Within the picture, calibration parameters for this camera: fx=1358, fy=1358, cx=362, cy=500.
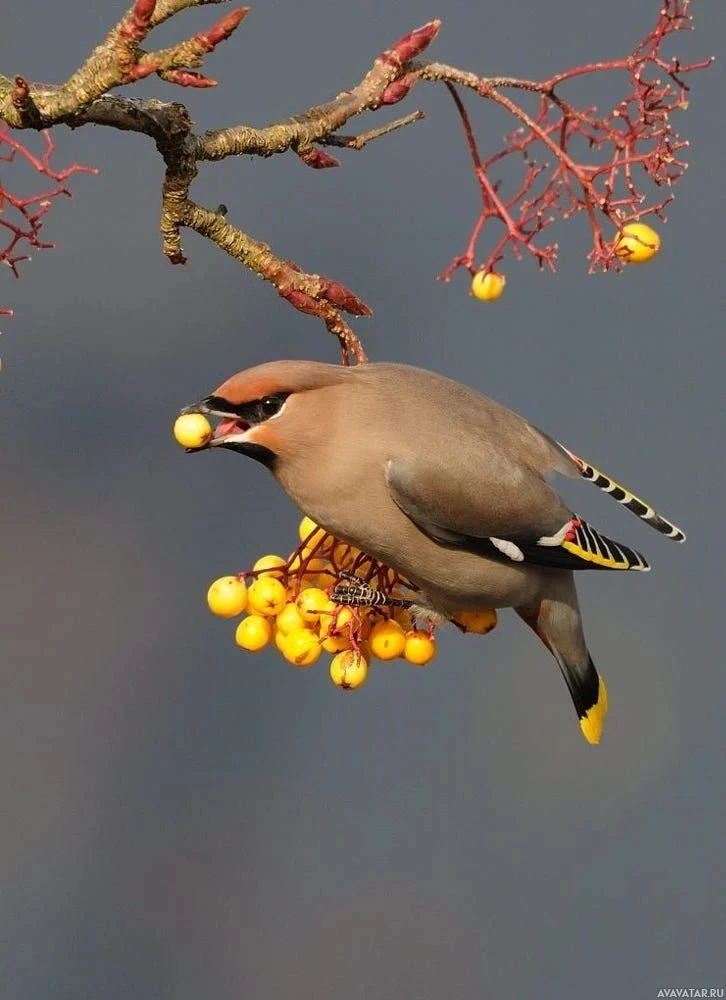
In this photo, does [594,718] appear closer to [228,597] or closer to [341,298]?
[228,597]

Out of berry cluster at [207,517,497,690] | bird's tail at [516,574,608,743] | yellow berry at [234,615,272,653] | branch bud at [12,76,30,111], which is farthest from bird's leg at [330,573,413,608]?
branch bud at [12,76,30,111]

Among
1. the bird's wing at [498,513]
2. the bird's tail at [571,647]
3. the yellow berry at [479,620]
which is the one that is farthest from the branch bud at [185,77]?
the bird's tail at [571,647]

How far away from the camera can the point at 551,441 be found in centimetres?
221

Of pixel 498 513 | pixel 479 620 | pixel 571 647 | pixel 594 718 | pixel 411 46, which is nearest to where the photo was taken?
pixel 411 46

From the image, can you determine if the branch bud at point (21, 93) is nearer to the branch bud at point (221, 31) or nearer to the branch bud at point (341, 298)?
the branch bud at point (221, 31)

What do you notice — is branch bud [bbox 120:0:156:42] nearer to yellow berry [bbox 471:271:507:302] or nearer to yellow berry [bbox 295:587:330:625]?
yellow berry [bbox 471:271:507:302]

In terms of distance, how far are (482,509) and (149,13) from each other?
3.25 feet

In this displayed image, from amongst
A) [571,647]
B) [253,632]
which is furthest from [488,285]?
[571,647]

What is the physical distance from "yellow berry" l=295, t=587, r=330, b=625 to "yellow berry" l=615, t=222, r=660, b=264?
58cm

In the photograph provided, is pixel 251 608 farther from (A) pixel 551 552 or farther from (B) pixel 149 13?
(B) pixel 149 13

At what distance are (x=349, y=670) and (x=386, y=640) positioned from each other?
93 millimetres

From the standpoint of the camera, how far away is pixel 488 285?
1755 mm

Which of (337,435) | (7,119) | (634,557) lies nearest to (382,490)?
(337,435)

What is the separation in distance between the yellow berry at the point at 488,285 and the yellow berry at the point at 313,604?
0.44 metres
